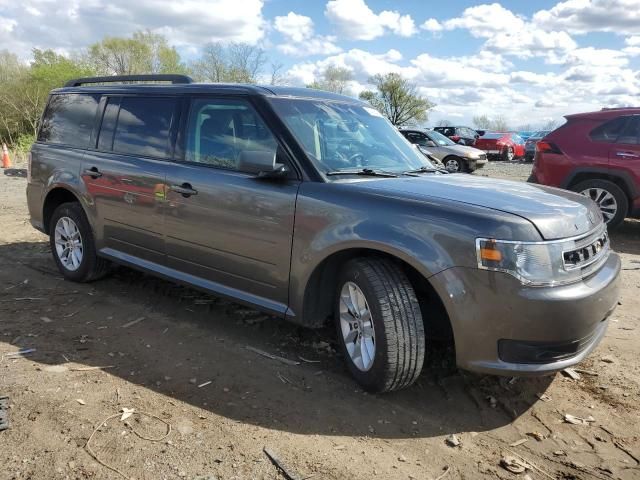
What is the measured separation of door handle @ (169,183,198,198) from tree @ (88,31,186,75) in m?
35.6

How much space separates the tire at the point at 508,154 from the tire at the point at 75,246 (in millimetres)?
23847

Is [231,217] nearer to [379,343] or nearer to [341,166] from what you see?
[341,166]

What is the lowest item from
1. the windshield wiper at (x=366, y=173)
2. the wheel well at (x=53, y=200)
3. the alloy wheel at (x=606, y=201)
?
the wheel well at (x=53, y=200)

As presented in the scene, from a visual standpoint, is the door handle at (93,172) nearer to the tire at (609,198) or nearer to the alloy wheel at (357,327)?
the alloy wheel at (357,327)

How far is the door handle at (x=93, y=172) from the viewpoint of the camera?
4.79 meters

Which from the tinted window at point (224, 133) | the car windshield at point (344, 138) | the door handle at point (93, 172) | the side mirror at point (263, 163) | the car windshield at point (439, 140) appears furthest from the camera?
the car windshield at point (439, 140)

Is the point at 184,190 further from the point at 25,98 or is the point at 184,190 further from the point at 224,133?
the point at 25,98

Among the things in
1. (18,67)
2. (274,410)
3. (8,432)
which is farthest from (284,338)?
(18,67)

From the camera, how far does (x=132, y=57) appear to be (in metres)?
37.9

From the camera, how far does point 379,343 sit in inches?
121

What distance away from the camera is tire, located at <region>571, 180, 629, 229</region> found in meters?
7.66

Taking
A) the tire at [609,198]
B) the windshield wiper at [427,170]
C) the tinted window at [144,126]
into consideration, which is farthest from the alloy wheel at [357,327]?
the tire at [609,198]

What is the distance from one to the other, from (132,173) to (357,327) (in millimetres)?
2362

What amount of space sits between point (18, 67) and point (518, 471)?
132ft
